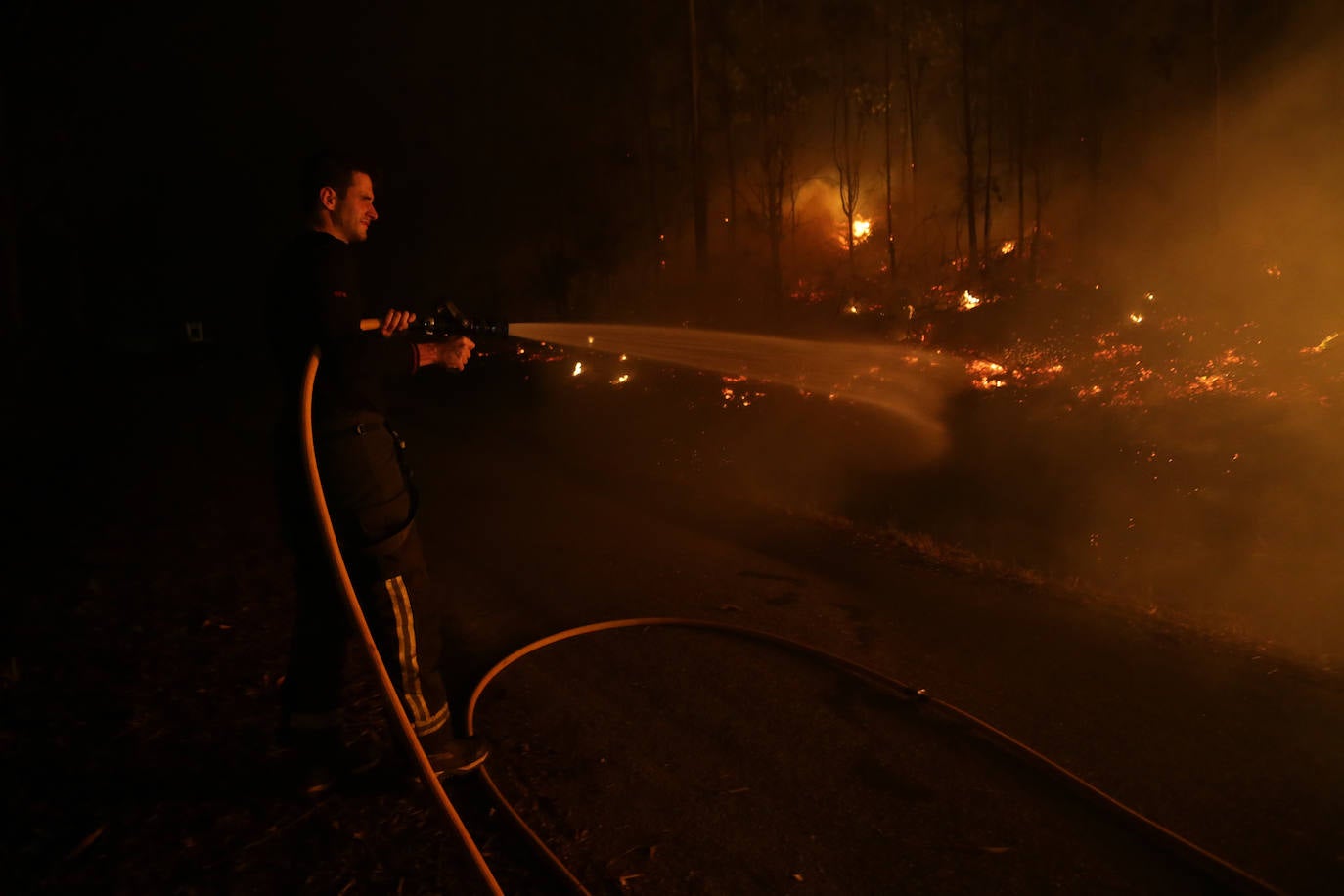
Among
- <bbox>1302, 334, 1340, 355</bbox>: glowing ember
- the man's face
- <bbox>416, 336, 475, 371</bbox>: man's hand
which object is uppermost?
the man's face

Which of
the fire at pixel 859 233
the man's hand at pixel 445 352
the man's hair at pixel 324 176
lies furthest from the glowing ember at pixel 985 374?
the fire at pixel 859 233

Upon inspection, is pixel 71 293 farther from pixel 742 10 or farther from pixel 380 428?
pixel 380 428

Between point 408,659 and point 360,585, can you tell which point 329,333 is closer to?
point 360,585

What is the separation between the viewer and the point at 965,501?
1093 cm

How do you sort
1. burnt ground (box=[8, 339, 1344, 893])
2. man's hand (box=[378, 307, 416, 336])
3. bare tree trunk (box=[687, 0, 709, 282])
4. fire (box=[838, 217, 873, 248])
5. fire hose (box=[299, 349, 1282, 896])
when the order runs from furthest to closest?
fire (box=[838, 217, 873, 248]), bare tree trunk (box=[687, 0, 709, 282]), man's hand (box=[378, 307, 416, 336]), burnt ground (box=[8, 339, 1344, 893]), fire hose (box=[299, 349, 1282, 896])

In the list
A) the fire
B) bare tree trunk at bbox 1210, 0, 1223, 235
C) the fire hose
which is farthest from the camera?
the fire

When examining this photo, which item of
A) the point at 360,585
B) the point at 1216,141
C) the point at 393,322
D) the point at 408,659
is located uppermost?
the point at 1216,141

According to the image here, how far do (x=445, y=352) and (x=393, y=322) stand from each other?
230 millimetres

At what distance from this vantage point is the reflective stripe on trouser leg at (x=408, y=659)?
10.8ft

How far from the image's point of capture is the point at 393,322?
338 centimetres

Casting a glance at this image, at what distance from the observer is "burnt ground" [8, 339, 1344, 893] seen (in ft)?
9.80

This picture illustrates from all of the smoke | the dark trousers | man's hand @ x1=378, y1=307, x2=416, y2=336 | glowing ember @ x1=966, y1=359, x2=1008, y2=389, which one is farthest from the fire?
the dark trousers

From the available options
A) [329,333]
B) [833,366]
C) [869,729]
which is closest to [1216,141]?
[833,366]

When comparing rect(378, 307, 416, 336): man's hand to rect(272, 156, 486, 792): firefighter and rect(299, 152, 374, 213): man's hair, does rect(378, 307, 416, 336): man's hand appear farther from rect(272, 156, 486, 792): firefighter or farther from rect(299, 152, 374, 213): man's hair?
rect(299, 152, 374, 213): man's hair
